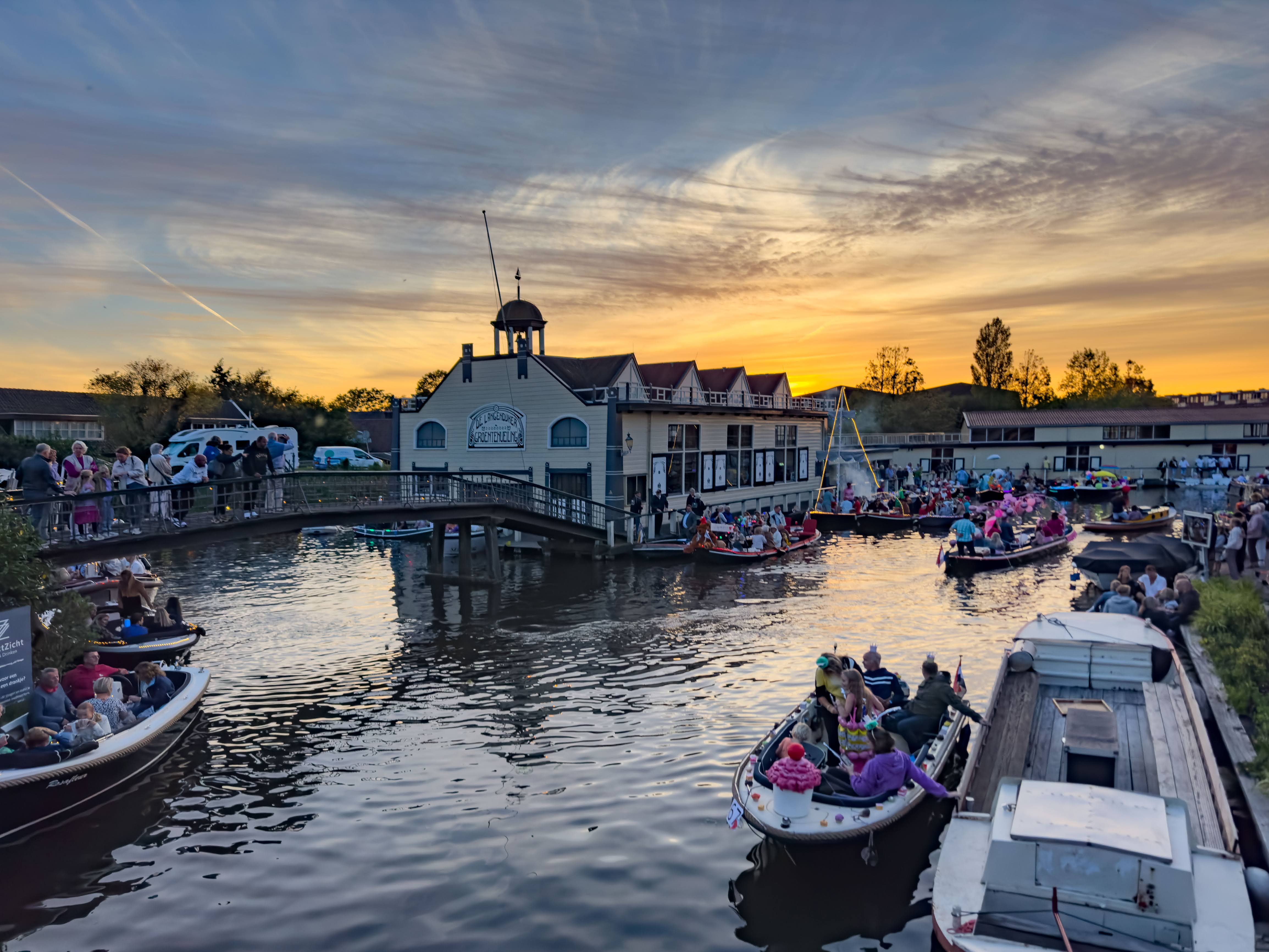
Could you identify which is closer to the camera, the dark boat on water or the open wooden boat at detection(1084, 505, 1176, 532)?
the dark boat on water

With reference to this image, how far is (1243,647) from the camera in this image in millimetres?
15414

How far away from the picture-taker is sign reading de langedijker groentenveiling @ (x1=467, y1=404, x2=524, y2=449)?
39500 millimetres

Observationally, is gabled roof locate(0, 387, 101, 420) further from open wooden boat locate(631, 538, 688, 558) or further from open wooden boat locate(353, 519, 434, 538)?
open wooden boat locate(631, 538, 688, 558)

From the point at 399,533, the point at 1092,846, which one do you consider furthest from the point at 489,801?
the point at 399,533

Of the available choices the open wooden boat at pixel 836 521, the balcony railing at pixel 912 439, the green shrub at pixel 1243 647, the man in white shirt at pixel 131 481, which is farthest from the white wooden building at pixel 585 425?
the balcony railing at pixel 912 439

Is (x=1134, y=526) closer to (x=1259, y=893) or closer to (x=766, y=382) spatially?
(x=766, y=382)

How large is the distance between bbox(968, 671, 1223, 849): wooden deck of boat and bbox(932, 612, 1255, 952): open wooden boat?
0.08ft

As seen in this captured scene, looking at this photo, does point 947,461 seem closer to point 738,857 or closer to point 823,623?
point 823,623

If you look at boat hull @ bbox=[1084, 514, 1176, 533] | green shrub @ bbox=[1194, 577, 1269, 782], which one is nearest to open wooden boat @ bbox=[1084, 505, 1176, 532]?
boat hull @ bbox=[1084, 514, 1176, 533]

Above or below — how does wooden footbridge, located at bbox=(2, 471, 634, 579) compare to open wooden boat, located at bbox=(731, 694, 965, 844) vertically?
above

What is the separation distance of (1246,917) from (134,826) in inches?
531

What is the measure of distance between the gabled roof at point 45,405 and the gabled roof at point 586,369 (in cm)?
4487

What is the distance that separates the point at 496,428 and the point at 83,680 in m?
26.3

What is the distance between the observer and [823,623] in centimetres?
2419
